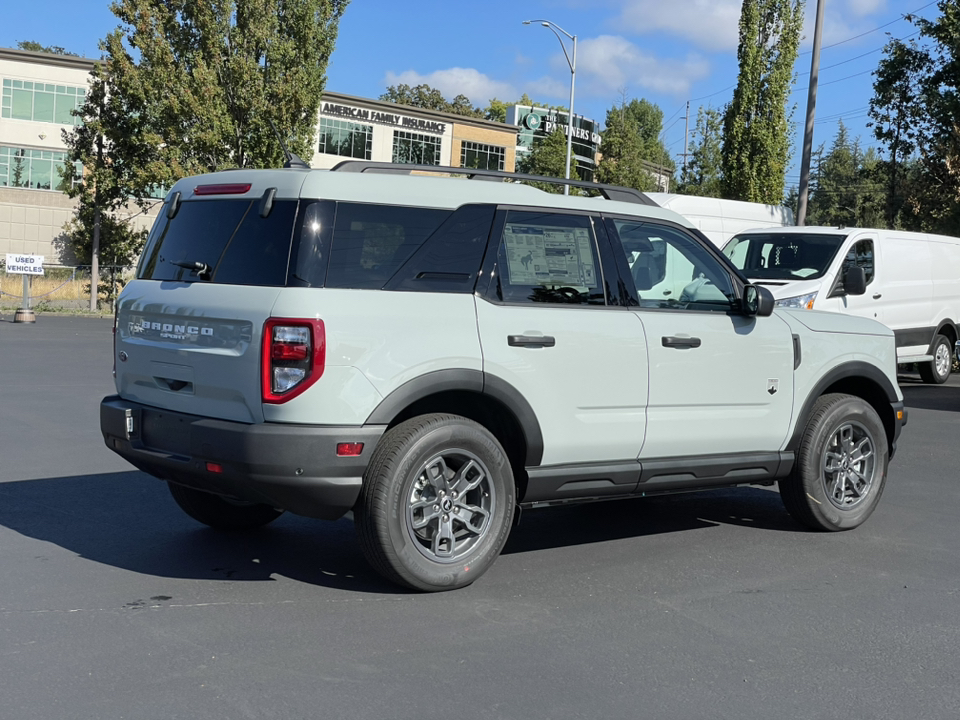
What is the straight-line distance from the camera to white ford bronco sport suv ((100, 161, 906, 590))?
495 centimetres

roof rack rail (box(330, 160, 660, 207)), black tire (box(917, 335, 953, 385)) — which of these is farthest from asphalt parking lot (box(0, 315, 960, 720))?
black tire (box(917, 335, 953, 385))

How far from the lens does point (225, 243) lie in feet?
17.6

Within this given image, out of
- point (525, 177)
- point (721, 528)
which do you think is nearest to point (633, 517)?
point (721, 528)

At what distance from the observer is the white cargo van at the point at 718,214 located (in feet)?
62.2

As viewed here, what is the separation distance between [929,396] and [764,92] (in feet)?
61.8

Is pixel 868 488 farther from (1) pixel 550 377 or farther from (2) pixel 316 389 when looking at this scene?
(2) pixel 316 389

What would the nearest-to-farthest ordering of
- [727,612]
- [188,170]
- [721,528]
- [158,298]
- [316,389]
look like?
[316,389] → [727,612] → [158,298] → [721,528] → [188,170]

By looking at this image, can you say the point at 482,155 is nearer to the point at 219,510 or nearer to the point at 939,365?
the point at 939,365

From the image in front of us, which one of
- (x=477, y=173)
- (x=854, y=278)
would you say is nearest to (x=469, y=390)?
(x=477, y=173)

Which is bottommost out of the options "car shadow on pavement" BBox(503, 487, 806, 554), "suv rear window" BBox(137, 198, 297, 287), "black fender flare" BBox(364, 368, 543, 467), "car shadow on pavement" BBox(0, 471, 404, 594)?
"car shadow on pavement" BBox(0, 471, 404, 594)

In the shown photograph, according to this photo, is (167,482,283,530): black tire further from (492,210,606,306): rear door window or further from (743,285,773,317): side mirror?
(743,285,773,317): side mirror

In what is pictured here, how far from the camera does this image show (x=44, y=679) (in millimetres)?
→ 4027

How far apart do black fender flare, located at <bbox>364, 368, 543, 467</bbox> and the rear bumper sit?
0.11 m

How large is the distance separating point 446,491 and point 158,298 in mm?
1758
